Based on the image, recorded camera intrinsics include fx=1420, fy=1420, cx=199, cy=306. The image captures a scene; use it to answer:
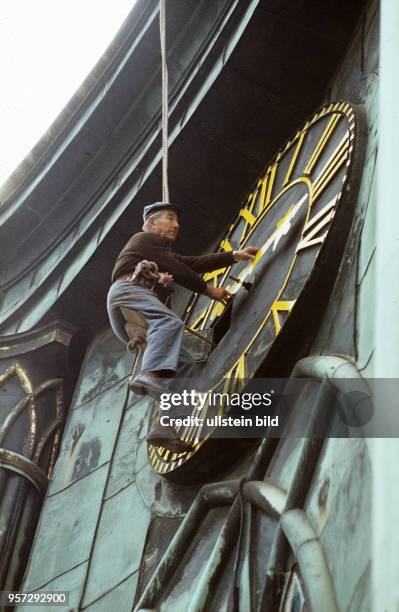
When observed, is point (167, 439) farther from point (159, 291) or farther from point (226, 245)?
point (226, 245)

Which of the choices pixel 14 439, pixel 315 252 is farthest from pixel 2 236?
pixel 315 252

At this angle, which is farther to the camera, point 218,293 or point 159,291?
point 159,291

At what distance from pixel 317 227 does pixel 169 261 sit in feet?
2.79

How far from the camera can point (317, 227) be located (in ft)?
20.6

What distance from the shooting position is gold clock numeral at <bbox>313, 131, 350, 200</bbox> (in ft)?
21.1

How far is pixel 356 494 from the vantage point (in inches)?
184

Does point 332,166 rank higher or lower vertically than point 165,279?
higher

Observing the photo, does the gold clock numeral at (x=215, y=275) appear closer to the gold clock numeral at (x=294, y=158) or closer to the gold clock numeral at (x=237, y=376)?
the gold clock numeral at (x=294, y=158)

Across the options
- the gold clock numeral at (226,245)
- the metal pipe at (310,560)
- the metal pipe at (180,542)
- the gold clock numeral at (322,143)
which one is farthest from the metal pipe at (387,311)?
the gold clock numeral at (226,245)

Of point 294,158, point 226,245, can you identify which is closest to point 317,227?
point 294,158

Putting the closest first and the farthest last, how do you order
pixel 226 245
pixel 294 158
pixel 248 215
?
1. pixel 294 158
2. pixel 248 215
3. pixel 226 245

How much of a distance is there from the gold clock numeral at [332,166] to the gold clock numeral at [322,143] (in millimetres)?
182

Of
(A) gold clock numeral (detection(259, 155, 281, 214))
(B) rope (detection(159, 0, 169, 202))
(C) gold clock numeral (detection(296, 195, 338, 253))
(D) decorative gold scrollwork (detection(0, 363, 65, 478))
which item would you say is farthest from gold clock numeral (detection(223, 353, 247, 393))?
(D) decorative gold scrollwork (detection(0, 363, 65, 478))

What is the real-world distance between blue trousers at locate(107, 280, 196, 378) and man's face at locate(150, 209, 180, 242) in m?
0.36
